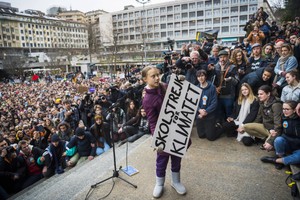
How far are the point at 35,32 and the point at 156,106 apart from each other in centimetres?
9824

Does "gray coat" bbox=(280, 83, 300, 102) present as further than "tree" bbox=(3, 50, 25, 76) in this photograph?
No

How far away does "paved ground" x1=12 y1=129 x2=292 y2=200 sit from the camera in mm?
2789

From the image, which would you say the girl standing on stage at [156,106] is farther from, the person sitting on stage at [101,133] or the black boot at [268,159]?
the person sitting on stage at [101,133]

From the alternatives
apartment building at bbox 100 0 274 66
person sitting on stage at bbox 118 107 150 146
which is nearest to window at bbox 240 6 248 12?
apartment building at bbox 100 0 274 66

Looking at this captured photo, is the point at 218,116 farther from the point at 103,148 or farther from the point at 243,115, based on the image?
the point at 103,148

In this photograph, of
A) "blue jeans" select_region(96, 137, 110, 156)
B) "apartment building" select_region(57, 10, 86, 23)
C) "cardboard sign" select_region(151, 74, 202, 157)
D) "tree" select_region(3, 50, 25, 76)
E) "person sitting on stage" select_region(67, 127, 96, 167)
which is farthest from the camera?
"apartment building" select_region(57, 10, 86, 23)

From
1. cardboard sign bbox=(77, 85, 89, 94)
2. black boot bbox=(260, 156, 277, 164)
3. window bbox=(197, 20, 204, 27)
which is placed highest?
window bbox=(197, 20, 204, 27)

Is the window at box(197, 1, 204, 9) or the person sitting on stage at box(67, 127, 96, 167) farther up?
the window at box(197, 1, 204, 9)

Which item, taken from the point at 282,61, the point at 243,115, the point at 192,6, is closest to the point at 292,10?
the point at 282,61

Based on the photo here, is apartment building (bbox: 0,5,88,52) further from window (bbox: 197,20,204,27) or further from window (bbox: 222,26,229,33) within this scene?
window (bbox: 222,26,229,33)

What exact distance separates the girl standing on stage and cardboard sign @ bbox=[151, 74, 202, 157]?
129 millimetres

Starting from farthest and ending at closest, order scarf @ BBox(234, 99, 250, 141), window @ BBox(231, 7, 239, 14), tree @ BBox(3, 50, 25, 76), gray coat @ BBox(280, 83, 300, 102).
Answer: window @ BBox(231, 7, 239, 14), tree @ BBox(3, 50, 25, 76), scarf @ BBox(234, 99, 250, 141), gray coat @ BBox(280, 83, 300, 102)

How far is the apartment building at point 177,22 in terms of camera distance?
5297cm

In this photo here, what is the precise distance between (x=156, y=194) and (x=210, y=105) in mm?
2356
